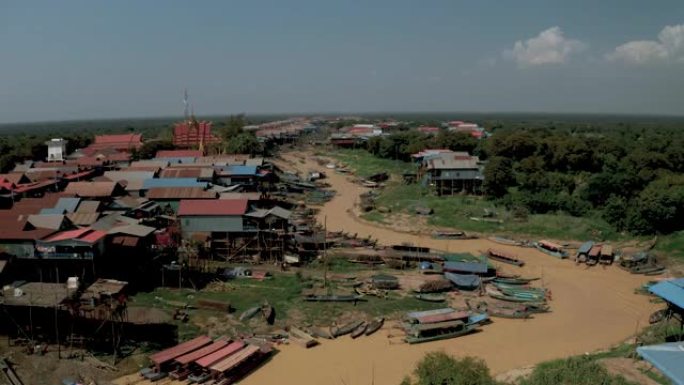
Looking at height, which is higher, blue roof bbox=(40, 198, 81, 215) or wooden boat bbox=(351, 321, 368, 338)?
blue roof bbox=(40, 198, 81, 215)

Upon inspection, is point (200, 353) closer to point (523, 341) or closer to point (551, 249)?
point (523, 341)

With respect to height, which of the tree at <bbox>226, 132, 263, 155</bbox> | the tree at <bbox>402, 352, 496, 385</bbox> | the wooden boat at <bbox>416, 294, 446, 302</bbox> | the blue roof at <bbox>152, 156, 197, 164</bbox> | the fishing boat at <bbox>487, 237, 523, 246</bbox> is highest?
the tree at <bbox>226, 132, 263, 155</bbox>

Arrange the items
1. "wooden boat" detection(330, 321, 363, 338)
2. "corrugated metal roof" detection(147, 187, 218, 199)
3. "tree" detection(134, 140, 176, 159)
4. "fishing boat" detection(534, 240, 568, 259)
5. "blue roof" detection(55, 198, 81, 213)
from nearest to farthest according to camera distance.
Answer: "wooden boat" detection(330, 321, 363, 338), "blue roof" detection(55, 198, 81, 213), "fishing boat" detection(534, 240, 568, 259), "corrugated metal roof" detection(147, 187, 218, 199), "tree" detection(134, 140, 176, 159)

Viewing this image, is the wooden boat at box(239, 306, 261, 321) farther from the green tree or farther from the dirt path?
the green tree

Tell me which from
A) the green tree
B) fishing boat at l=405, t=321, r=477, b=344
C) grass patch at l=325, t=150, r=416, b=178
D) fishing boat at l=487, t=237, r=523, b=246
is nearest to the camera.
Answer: the green tree

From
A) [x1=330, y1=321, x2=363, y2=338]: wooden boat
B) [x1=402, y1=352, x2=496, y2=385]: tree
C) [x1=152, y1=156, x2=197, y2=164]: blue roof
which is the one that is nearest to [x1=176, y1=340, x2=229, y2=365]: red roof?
[x1=330, y1=321, x2=363, y2=338]: wooden boat

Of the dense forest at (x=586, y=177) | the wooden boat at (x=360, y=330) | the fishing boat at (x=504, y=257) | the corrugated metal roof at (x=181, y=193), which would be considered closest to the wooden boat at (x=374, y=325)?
the wooden boat at (x=360, y=330)

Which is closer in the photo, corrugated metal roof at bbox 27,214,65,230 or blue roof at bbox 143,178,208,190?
corrugated metal roof at bbox 27,214,65,230
